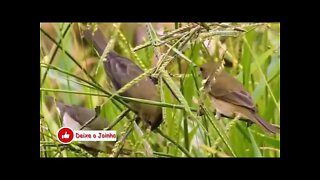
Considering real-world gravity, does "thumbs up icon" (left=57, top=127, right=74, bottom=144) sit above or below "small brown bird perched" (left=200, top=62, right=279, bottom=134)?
below

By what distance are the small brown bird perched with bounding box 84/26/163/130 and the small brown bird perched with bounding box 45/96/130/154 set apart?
13cm

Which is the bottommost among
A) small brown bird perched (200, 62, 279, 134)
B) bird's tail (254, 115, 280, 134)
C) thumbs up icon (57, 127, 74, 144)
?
thumbs up icon (57, 127, 74, 144)

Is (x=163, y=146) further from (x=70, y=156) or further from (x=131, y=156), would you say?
(x=70, y=156)

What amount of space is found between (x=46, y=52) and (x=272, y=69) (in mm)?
745

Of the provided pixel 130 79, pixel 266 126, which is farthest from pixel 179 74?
pixel 266 126

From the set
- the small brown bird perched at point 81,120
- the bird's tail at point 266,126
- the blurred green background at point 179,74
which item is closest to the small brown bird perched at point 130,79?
the blurred green background at point 179,74

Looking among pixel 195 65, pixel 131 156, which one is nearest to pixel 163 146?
pixel 131 156

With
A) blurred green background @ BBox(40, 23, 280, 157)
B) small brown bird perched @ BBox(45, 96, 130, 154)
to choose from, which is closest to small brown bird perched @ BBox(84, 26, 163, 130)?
blurred green background @ BBox(40, 23, 280, 157)

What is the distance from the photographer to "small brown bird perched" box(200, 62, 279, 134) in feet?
8.03

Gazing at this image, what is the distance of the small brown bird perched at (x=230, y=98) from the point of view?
2.45 meters

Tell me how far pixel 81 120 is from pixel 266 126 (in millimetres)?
606

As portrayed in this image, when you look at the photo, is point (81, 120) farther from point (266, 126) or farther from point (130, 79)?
point (266, 126)

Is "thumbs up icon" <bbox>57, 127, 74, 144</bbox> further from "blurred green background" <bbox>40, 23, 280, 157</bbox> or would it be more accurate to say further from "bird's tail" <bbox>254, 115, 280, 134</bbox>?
"bird's tail" <bbox>254, 115, 280, 134</bbox>

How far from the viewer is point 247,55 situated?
8.07 feet
